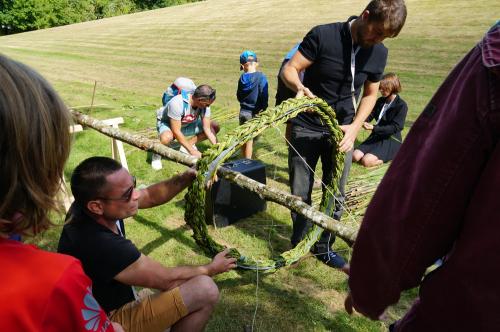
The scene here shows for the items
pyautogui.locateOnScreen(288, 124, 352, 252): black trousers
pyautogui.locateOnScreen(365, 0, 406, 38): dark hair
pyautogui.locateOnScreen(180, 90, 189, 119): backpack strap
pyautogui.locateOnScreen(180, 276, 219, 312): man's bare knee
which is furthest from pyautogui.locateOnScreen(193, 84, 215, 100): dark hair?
pyautogui.locateOnScreen(180, 276, 219, 312): man's bare knee

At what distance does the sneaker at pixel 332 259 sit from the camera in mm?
3498

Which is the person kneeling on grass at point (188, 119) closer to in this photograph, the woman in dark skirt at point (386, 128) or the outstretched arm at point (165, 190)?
the woman in dark skirt at point (386, 128)

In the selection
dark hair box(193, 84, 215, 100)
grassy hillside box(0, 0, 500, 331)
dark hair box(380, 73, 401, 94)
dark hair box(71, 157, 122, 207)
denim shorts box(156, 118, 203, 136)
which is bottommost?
grassy hillside box(0, 0, 500, 331)

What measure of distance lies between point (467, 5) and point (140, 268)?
20.9 meters

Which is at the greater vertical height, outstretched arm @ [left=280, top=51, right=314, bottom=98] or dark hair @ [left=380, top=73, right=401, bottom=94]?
outstretched arm @ [left=280, top=51, right=314, bottom=98]

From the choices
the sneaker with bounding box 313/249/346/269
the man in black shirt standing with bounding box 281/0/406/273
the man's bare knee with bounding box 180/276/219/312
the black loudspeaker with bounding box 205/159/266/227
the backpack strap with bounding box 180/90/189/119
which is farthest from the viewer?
the backpack strap with bounding box 180/90/189/119

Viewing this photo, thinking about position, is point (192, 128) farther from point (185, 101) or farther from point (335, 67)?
point (335, 67)

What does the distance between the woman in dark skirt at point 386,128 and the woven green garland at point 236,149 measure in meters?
2.93

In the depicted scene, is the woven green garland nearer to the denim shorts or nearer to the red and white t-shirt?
the red and white t-shirt

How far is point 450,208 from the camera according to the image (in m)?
0.87

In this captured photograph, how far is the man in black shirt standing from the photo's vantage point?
271 cm

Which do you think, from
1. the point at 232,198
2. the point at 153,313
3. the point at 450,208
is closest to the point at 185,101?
the point at 232,198

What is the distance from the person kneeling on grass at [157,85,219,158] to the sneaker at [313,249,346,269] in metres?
2.21

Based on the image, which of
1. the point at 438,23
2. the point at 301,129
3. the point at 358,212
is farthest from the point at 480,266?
the point at 438,23
